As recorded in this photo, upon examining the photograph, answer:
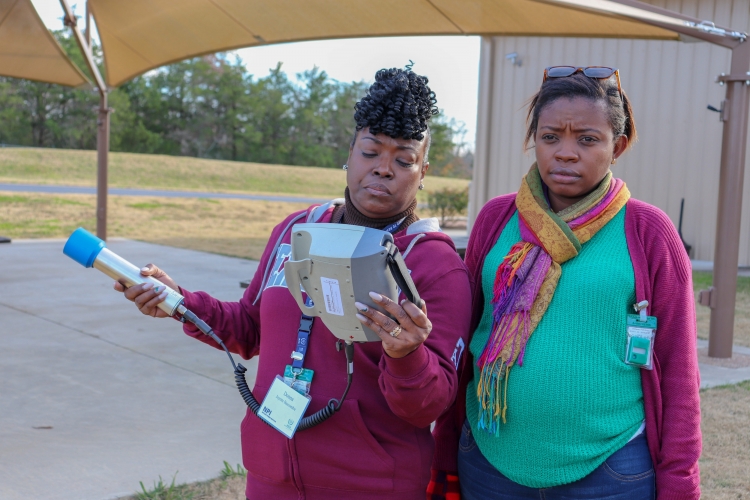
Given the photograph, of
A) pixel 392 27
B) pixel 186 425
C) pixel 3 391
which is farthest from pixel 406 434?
pixel 392 27

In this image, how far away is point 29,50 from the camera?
11.0 meters

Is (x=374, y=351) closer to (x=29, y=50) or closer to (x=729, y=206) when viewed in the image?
(x=729, y=206)

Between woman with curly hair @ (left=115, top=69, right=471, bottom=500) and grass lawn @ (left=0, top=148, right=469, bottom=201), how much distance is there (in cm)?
2769

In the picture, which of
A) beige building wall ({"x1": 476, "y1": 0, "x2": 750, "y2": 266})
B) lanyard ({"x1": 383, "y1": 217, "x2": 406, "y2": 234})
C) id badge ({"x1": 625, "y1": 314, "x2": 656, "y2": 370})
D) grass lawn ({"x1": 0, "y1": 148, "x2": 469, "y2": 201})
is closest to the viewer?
id badge ({"x1": 625, "y1": 314, "x2": 656, "y2": 370})

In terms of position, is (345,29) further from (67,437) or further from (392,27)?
(67,437)

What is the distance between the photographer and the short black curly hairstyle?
194 cm

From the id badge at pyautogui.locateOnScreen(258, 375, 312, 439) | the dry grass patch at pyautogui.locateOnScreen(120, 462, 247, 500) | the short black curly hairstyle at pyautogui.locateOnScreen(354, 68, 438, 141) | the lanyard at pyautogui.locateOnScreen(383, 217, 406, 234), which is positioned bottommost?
the dry grass patch at pyautogui.locateOnScreen(120, 462, 247, 500)

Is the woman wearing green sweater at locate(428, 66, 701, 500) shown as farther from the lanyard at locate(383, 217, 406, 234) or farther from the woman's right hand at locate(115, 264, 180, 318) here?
the woman's right hand at locate(115, 264, 180, 318)

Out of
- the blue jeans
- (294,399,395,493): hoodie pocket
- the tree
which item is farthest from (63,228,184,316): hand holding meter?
the tree

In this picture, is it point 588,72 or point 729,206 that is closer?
point 588,72

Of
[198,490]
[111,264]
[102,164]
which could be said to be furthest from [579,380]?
[102,164]

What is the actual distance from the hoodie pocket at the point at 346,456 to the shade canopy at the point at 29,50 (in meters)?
8.88

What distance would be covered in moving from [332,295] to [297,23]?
6.99m

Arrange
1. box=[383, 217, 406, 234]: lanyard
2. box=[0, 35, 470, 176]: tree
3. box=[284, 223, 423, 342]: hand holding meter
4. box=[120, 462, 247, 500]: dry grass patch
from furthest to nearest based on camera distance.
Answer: box=[0, 35, 470, 176]: tree < box=[120, 462, 247, 500]: dry grass patch < box=[383, 217, 406, 234]: lanyard < box=[284, 223, 423, 342]: hand holding meter
